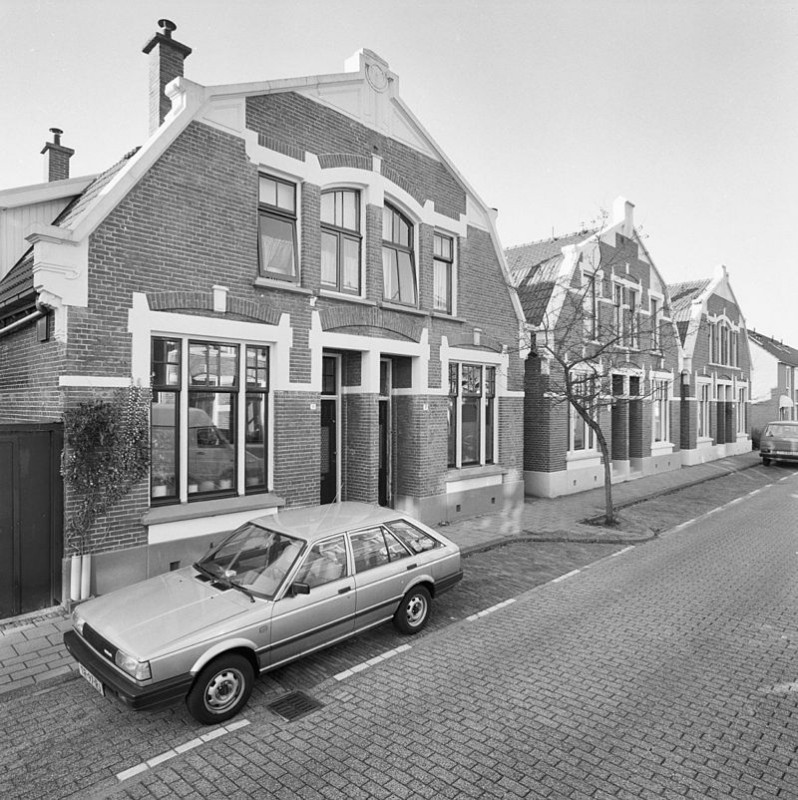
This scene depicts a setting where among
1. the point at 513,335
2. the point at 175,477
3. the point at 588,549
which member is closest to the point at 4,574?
the point at 175,477

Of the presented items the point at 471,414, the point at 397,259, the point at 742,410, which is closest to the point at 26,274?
the point at 397,259

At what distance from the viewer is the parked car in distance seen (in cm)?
2544

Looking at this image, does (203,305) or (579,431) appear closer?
(203,305)

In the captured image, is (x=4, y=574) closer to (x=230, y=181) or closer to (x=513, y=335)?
(x=230, y=181)

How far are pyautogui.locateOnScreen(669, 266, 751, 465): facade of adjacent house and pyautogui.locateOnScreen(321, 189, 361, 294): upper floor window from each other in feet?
60.7

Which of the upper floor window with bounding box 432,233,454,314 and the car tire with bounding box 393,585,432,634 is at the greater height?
the upper floor window with bounding box 432,233,454,314

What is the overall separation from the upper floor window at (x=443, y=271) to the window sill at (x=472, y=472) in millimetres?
3709

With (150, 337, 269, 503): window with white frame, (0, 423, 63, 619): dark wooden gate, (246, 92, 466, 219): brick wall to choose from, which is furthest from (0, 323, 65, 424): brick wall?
(246, 92, 466, 219): brick wall

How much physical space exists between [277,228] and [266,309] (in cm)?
157

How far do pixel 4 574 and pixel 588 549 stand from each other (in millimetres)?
9562

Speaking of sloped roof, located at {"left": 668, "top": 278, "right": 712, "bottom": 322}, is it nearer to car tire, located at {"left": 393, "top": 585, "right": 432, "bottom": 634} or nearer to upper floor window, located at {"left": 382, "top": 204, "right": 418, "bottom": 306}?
upper floor window, located at {"left": 382, "top": 204, "right": 418, "bottom": 306}

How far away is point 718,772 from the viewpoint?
13.8 feet

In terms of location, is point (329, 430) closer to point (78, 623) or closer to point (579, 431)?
point (78, 623)

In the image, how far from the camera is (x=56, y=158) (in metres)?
14.5
